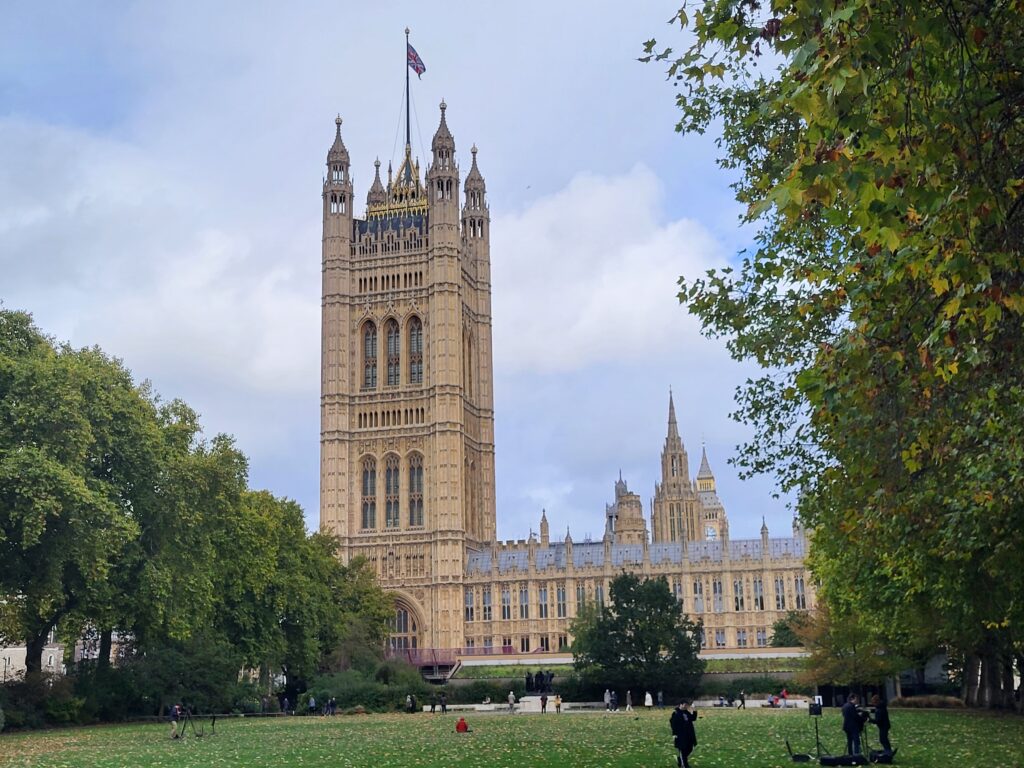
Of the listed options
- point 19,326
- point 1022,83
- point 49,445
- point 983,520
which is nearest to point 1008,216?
point 1022,83

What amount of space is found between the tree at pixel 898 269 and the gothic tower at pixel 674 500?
139 meters

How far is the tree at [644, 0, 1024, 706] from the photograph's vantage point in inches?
329

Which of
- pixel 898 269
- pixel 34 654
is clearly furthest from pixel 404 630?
pixel 898 269

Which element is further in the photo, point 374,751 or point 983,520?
point 374,751

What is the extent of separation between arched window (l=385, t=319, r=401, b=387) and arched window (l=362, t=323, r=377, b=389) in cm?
138

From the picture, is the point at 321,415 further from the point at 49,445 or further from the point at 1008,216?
the point at 1008,216

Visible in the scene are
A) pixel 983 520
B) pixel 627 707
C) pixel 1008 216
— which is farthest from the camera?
pixel 627 707

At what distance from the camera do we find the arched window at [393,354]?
114250mm

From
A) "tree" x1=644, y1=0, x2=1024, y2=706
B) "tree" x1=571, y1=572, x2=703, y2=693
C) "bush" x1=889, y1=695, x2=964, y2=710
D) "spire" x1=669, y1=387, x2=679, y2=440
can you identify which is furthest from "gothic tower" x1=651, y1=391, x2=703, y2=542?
"tree" x1=644, y1=0, x2=1024, y2=706

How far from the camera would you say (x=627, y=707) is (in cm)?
5941

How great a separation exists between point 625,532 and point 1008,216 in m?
132

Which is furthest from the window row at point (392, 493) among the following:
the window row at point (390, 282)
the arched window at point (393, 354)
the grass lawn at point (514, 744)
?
the grass lawn at point (514, 744)

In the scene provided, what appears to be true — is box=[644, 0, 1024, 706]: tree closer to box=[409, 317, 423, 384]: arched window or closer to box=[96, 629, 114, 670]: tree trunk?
box=[96, 629, 114, 670]: tree trunk

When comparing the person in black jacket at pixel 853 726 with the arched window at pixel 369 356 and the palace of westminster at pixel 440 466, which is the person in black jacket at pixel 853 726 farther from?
the arched window at pixel 369 356
